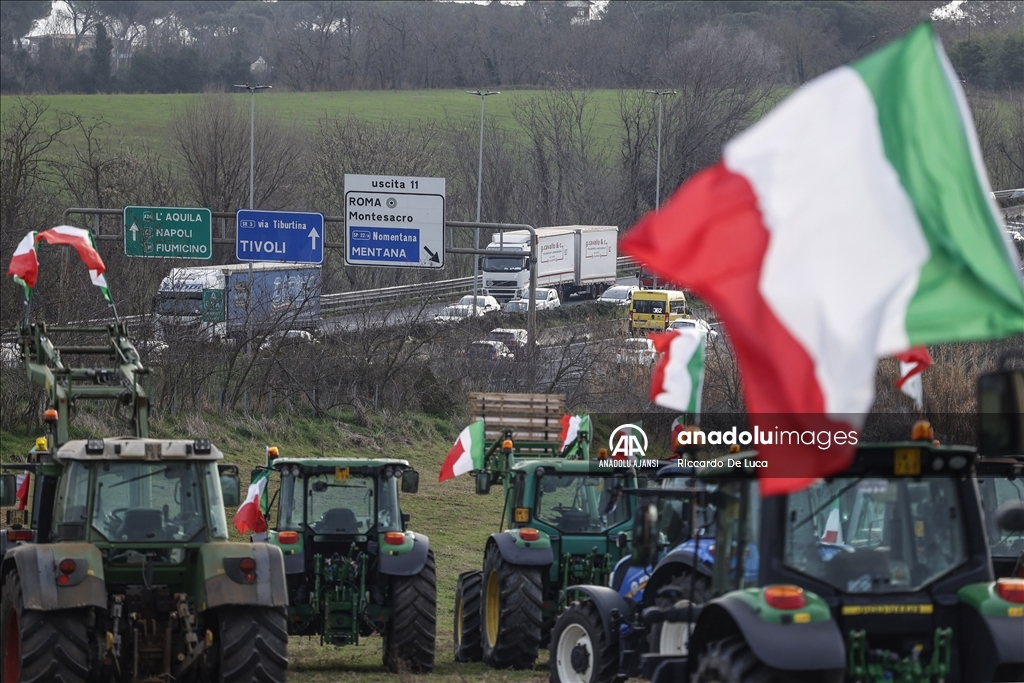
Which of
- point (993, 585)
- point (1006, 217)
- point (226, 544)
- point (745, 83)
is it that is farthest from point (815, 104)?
point (745, 83)

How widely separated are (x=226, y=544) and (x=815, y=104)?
6528 mm

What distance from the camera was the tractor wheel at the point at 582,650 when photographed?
993 cm

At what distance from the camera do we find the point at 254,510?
564 inches

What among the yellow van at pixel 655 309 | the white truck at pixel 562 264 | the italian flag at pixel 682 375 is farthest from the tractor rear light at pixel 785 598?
the white truck at pixel 562 264

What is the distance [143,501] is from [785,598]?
5.58 metres

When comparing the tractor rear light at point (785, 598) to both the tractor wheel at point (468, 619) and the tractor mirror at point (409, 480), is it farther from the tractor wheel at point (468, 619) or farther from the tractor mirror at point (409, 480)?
the tractor mirror at point (409, 480)

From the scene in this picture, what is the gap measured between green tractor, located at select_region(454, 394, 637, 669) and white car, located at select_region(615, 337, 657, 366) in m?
19.3

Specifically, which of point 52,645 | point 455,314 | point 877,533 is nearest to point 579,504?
point 52,645

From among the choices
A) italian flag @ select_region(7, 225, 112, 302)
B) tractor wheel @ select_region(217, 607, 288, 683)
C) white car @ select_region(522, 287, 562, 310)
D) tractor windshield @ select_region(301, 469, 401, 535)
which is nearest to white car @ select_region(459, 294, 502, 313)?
white car @ select_region(522, 287, 562, 310)

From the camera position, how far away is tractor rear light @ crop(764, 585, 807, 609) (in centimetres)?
712

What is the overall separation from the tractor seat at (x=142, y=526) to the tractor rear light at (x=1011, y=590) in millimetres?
6167

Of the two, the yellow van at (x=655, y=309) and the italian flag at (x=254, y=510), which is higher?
the yellow van at (x=655, y=309)

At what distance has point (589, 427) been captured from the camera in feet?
53.5

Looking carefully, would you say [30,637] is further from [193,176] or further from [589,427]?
[193,176]
